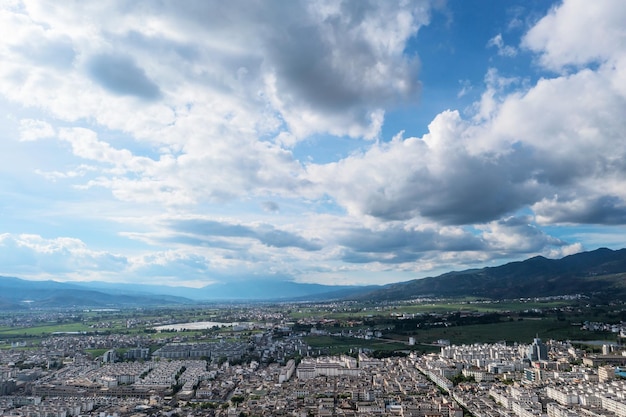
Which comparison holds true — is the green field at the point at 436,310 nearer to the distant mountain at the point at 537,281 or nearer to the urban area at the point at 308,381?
the distant mountain at the point at 537,281

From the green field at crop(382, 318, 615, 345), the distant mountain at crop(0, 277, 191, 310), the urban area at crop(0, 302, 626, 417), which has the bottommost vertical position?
the urban area at crop(0, 302, 626, 417)

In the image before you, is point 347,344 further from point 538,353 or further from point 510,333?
point 538,353

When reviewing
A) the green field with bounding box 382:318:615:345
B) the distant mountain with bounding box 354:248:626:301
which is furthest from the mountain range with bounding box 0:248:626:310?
the green field with bounding box 382:318:615:345

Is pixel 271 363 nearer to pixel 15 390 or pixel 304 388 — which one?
pixel 304 388

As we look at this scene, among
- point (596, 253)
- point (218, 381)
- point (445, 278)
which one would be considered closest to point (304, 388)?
point (218, 381)

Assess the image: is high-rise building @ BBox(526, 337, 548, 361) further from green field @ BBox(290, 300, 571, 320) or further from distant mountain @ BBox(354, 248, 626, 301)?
distant mountain @ BBox(354, 248, 626, 301)

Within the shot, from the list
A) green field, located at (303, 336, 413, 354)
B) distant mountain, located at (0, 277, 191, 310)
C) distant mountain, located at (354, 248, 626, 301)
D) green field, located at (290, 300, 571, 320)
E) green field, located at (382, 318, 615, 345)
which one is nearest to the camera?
green field, located at (303, 336, 413, 354)

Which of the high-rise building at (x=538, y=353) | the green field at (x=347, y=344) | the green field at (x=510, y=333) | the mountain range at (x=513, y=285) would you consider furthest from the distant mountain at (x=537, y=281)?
the high-rise building at (x=538, y=353)

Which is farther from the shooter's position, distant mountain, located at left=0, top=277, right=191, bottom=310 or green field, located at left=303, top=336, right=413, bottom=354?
distant mountain, located at left=0, top=277, right=191, bottom=310

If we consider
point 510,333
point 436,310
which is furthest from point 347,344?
point 436,310

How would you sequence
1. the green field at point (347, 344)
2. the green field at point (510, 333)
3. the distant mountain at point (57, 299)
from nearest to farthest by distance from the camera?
the green field at point (347, 344) < the green field at point (510, 333) < the distant mountain at point (57, 299)
